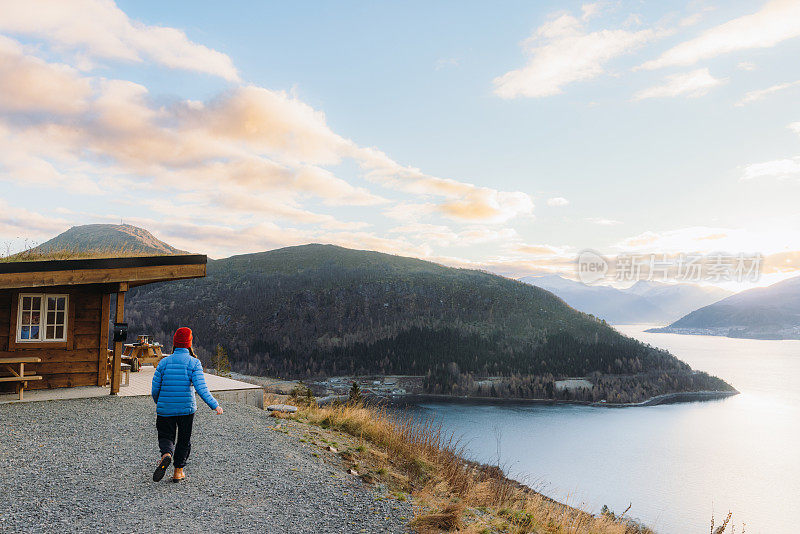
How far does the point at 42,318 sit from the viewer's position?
11570mm

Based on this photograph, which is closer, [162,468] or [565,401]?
[162,468]

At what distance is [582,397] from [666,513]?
188ft

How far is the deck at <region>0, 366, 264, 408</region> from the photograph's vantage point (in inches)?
429

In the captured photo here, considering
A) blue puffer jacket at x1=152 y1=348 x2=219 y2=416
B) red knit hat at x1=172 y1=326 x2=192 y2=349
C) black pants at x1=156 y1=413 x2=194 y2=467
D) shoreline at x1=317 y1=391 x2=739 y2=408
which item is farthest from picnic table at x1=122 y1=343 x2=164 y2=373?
shoreline at x1=317 y1=391 x2=739 y2=408

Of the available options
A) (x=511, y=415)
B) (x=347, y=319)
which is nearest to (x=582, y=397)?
(x=511, y=415)

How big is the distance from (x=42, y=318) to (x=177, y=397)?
27.1ft

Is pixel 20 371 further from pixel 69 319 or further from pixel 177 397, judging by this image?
pixel 177 397

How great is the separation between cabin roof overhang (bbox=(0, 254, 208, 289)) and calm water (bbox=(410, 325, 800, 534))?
8.41 meters

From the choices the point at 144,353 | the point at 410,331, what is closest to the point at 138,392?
the point at 144,353

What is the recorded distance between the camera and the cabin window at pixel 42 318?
1135cm

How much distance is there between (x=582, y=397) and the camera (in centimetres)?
8275

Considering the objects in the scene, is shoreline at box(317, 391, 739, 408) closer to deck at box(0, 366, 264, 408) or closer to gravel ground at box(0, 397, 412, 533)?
deck at box(0, 366, 264, 408)

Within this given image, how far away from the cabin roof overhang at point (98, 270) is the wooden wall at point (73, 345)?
1.19 metres

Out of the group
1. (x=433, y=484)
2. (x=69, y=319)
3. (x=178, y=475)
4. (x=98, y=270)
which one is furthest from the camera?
(x=69, y=319)
